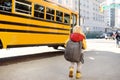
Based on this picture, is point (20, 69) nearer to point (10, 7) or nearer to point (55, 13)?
point (10, 7)

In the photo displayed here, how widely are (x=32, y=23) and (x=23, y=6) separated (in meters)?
0.96

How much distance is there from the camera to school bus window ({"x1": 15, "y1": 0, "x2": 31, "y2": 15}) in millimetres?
10336

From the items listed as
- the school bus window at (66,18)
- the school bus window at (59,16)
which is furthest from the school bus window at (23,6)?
the school bus window at (66,18)

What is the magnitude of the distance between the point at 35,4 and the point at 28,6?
575 millimetres

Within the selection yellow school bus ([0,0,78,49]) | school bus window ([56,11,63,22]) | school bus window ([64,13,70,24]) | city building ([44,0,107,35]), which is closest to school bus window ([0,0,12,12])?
yellow school bus ([0,0,78,49])

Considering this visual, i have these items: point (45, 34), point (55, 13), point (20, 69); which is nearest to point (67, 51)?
point (20, 69)

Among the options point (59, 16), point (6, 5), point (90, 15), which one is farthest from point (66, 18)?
point (90, 15)

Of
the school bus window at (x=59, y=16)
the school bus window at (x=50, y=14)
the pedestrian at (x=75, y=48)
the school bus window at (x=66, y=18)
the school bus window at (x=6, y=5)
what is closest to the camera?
the pedestrian at (x=75, y=48)

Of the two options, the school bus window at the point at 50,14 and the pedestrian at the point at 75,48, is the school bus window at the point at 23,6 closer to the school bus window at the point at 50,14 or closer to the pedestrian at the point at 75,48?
the school bus window at the point at 50,14

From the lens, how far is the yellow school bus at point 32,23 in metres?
9.77

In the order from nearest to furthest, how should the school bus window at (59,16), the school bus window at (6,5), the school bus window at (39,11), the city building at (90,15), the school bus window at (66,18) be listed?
1. the school bus window at (6,5)
2. the school bus window at (39,11)
3. the school bus window at (59,16)
4. the school bus window at (66,18)
5. the city building at (90,15)

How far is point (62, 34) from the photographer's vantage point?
14.5 meters

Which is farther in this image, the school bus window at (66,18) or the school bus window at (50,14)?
the school bus window at (66,18)

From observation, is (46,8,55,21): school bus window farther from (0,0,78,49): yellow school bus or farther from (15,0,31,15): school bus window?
(15,0,31,15): school bus window
